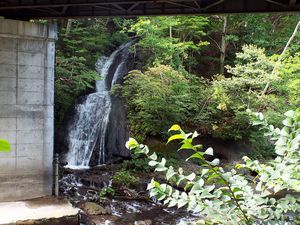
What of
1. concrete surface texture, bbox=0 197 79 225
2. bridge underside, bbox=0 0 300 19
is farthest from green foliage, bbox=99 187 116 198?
bridge underside, bbox=0 0 300 19

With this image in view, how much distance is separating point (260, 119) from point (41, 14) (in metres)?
11.5

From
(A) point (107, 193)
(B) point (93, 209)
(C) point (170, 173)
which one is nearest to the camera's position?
(C) point (170, 173)

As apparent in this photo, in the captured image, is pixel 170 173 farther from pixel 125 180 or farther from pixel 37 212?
pixel 125 180

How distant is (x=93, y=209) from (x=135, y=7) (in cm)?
703

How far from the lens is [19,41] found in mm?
10758

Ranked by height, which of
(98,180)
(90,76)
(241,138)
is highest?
(90,76)

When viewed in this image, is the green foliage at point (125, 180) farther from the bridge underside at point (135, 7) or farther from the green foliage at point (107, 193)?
the bridge underside at point (135, 7)

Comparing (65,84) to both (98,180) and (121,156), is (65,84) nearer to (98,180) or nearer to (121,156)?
(121,156)

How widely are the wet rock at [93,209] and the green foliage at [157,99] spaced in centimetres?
631

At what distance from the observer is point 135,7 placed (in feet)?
37.6

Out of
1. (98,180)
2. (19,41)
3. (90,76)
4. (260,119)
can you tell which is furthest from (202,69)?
(260,119)

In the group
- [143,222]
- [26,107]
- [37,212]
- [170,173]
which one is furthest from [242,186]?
[26,107]

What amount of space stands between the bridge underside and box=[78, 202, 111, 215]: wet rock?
21.9 ft

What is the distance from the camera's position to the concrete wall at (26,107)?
10.5 metres
